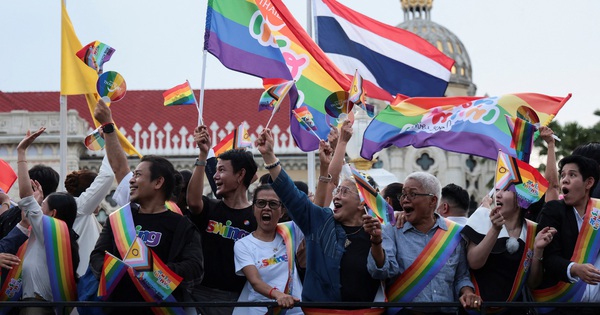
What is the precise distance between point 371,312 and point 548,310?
121cm

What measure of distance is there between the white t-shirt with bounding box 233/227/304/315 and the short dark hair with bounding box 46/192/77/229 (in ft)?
4.02

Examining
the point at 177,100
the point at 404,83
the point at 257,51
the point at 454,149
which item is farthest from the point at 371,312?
the point at 404,83

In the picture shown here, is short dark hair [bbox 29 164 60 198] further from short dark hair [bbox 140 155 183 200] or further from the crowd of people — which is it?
short dark hair [bbox 140 155 183 200]

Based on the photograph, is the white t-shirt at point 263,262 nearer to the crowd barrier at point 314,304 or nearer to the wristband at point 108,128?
the crowd barrier at point 314,304

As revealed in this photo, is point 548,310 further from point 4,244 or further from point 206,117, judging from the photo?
point 206,117

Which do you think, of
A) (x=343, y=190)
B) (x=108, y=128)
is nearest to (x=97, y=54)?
(x=108, y=128)

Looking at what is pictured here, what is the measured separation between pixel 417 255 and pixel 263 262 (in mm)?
997

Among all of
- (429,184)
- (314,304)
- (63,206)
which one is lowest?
(314,304)

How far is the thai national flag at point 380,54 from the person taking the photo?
1277cm

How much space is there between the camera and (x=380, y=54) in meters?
12.9

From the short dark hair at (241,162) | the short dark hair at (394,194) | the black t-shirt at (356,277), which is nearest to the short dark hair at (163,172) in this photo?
the short dark hair at (241,162)

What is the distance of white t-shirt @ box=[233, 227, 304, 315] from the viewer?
23.3ft

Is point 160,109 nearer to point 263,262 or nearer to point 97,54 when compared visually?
point 97,54

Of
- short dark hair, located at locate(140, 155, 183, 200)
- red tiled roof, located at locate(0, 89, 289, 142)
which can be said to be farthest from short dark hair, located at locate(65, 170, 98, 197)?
red tiled roof, located at locate(0, 89, 289, 142)
